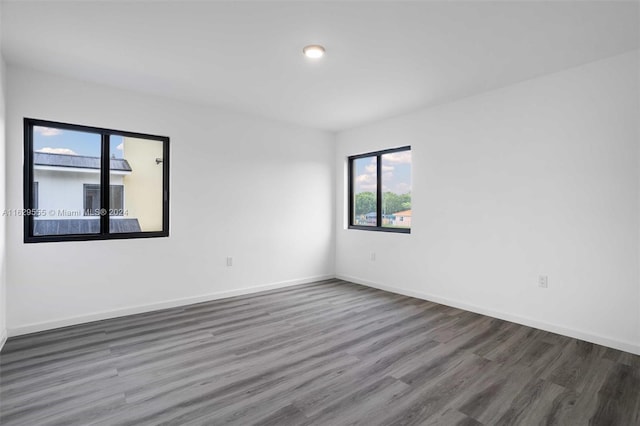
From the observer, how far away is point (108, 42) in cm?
268

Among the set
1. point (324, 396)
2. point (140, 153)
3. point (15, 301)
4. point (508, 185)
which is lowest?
point (324, 396)

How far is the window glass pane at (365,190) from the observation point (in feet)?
17.4

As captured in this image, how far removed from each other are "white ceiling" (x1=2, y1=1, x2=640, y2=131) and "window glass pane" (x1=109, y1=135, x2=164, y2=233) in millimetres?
681

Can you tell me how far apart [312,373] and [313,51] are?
2557 millimetres

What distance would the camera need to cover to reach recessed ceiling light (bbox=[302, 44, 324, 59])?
2.75 metres

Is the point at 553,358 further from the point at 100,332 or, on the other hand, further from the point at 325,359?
the point at 100,332

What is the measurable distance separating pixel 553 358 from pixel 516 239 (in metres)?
1.23

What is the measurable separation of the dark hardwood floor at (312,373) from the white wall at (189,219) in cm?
40

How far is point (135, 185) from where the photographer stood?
3.90 meters

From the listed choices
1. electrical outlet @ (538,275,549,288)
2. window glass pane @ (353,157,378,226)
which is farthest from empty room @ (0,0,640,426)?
window glass pane @ (353,157,378,226)

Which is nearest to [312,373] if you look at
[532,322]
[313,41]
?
[532,322]

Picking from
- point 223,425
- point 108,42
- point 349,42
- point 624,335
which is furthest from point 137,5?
point 624,335

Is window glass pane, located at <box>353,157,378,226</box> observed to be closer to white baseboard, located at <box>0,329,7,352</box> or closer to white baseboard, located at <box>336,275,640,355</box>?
white baseboard, located at <box>336,275,640,355</box>

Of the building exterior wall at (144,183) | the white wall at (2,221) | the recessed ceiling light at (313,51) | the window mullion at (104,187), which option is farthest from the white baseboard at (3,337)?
the recessed ceiling light at (313,51)
